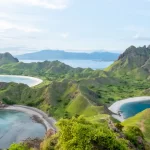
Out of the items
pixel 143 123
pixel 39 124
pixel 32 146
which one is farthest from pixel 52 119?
pixel 32 146

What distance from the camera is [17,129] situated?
549 feet

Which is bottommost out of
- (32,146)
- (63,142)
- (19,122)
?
(19,122)

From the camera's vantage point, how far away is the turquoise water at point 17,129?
5837 inches

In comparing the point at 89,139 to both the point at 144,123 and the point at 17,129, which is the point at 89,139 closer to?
the point at 144,123

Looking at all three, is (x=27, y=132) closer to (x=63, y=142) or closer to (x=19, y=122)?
(x=19, y=122)

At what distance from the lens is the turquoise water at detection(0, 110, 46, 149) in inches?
5837

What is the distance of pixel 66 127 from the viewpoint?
5738 centimetres

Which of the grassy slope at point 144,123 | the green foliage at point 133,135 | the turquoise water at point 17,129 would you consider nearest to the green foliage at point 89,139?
the green foliage at point 133,135

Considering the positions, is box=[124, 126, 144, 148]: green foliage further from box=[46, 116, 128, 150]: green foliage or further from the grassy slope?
the grassy slope

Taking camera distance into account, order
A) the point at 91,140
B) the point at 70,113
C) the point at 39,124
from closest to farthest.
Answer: the point at 91,140 < the point at 39,124 < the point at 70,113

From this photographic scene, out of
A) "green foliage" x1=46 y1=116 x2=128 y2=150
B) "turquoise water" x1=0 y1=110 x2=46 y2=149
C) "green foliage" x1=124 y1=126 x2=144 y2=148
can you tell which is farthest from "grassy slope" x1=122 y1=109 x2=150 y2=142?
"green foliage" x1=46 y1=116 x2=128 y2=150

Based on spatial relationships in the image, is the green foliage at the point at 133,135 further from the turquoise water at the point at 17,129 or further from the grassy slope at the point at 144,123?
the turquoise water at the point at 17,129

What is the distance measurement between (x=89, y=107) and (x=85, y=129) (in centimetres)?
13361

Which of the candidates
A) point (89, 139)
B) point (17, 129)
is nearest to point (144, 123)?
point (89, 139)
